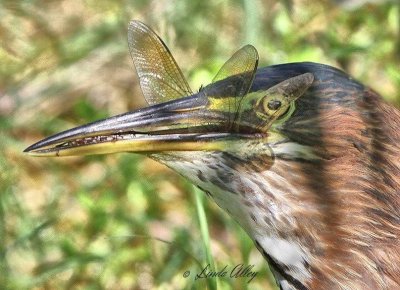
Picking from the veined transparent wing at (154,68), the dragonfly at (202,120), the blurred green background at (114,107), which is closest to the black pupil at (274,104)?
the dragonfly at (202,120)

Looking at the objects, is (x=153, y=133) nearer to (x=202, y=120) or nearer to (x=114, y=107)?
(x=202, y=120)

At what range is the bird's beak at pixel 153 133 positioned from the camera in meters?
2.47

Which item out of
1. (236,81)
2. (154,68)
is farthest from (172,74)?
(236,81)

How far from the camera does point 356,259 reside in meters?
2.56

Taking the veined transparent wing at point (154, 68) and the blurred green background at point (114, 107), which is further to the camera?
the blurred green background at point (114, 107)

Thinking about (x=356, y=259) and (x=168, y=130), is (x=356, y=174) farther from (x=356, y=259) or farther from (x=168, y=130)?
(x=168, y=130)

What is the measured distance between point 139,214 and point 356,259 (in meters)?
1.90

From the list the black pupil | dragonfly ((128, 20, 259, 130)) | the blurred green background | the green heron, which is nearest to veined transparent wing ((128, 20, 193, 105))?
dragonfly ((128, 20, 259, 130))

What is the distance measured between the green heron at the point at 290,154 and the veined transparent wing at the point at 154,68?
0.58ft

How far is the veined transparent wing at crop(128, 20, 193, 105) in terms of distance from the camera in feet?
9.02

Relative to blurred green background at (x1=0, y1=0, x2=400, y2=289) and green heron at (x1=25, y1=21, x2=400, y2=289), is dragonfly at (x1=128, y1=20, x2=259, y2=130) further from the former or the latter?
blurred green background at (x1=0, y1=0, x2=400, y2=289)

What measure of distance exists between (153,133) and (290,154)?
31 cm

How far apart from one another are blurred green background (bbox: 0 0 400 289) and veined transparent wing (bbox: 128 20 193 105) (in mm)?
755

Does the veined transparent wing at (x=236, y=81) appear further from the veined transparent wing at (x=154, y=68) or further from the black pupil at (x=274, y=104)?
the veined transparent wing at (x=154, y=68)
